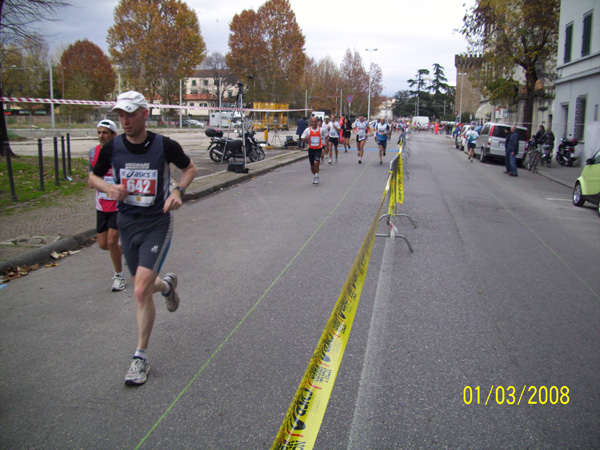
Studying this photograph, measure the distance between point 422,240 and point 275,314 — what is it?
3.86 metres

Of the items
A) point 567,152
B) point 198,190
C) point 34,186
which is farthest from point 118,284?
point 567,152

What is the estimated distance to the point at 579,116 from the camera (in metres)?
24.8

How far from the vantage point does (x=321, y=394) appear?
2230 millimetres

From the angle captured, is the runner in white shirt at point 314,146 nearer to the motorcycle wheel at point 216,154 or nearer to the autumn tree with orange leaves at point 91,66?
the motorcycle wheel at point 216,154

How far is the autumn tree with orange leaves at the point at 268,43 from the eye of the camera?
2566 inches

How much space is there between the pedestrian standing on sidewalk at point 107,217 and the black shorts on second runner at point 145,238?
1.52 metres

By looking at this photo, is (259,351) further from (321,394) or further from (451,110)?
(451,110)

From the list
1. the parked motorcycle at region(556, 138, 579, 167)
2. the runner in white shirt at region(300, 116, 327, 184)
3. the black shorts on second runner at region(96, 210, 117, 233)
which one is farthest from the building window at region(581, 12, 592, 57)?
the black shorts on second runner at region(96, 210, 117, 233)

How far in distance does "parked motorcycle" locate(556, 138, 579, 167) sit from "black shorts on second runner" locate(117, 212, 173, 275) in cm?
2336

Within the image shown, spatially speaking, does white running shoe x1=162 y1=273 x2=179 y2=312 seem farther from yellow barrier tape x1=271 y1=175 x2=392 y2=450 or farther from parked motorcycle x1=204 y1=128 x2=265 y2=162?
parked motorcycle x1=204 y1=128 x2=265 y2=162

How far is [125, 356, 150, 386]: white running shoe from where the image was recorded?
3.52 m

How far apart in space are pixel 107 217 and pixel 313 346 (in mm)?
2628

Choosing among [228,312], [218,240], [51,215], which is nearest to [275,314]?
[228,312]
